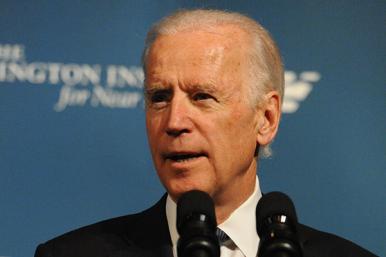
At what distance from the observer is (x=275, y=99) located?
1.81m

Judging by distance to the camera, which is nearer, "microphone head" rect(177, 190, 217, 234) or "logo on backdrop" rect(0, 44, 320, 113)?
"microphone head" rect(177, 190, 217, 234)

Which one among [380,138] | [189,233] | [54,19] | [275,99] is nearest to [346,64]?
[380,138]

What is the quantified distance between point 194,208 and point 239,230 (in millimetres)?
395

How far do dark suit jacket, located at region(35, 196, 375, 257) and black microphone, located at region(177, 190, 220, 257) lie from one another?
0.37 meters

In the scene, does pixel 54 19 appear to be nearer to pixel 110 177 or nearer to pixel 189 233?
pixel 110 177

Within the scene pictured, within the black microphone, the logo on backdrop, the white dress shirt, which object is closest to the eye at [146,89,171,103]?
the white dress shirt

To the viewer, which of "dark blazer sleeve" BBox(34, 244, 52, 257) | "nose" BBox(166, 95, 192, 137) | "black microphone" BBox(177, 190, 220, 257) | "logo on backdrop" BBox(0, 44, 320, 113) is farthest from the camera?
"logo on backdrop" BBox(0, 44, 320, 113)

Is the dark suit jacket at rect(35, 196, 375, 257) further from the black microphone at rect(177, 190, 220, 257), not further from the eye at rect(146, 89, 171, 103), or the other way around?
the black microphone at rect(177, 190, 220, 257)

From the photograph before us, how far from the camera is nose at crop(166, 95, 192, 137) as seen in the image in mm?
1623

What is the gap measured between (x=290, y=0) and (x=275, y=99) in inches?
23.1

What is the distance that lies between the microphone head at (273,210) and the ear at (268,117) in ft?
1.26

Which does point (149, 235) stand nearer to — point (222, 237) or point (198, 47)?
point (222, 237)

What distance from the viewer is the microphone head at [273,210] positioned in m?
1.34

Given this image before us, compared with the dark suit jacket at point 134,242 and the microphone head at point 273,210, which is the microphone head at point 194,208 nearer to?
the microphone head at point 273,210
